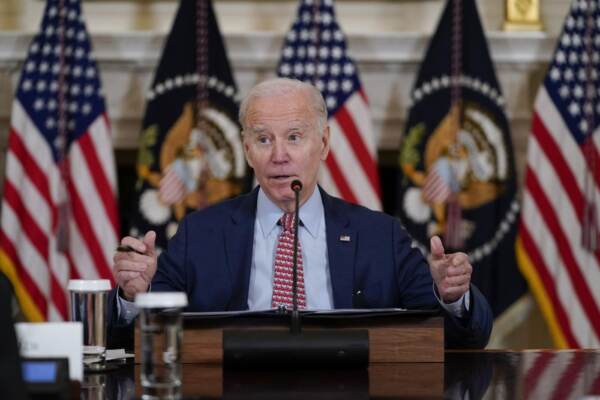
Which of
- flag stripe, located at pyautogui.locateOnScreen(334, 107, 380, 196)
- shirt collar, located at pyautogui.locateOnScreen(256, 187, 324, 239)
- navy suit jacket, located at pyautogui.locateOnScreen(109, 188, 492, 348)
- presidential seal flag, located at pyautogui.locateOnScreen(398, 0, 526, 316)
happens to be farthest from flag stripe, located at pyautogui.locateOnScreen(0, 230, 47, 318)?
shirt collar, located at pyautogui.locateOnScreen(256, 187, 324, 239)

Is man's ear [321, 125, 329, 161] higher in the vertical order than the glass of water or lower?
higher

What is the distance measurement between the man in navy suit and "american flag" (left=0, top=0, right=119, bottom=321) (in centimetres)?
193

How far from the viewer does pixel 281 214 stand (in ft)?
10.2

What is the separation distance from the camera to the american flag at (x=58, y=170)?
194 inches

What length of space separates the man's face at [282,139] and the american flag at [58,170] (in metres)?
2.08

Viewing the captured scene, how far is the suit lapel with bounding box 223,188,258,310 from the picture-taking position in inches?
118

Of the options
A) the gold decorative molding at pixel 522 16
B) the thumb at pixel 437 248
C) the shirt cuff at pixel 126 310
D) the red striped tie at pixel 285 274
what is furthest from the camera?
the gold decorative molding at pixel 522 16

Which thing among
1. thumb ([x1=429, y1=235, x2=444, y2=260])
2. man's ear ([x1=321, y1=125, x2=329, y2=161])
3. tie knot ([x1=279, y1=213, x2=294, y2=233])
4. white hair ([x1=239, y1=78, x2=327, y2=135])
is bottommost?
tie knot ([x1=279, y1=213, x2=294, y2=233])

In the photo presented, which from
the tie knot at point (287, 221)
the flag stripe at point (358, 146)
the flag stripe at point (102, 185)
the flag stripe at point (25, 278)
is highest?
the tie knot at point (287, 221)

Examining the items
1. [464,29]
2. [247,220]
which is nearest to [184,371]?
[247,220]

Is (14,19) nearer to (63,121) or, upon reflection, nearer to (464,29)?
(63,121)

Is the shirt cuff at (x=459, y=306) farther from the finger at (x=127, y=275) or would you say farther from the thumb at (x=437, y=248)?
the finger at (x=127, y=275)

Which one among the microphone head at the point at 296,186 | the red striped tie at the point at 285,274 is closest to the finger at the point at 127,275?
the microphone head at the point at 296,186

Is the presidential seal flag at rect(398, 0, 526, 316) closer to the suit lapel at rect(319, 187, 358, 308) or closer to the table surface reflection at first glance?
the suit lapel at rect(319, 187, 358, 308)
